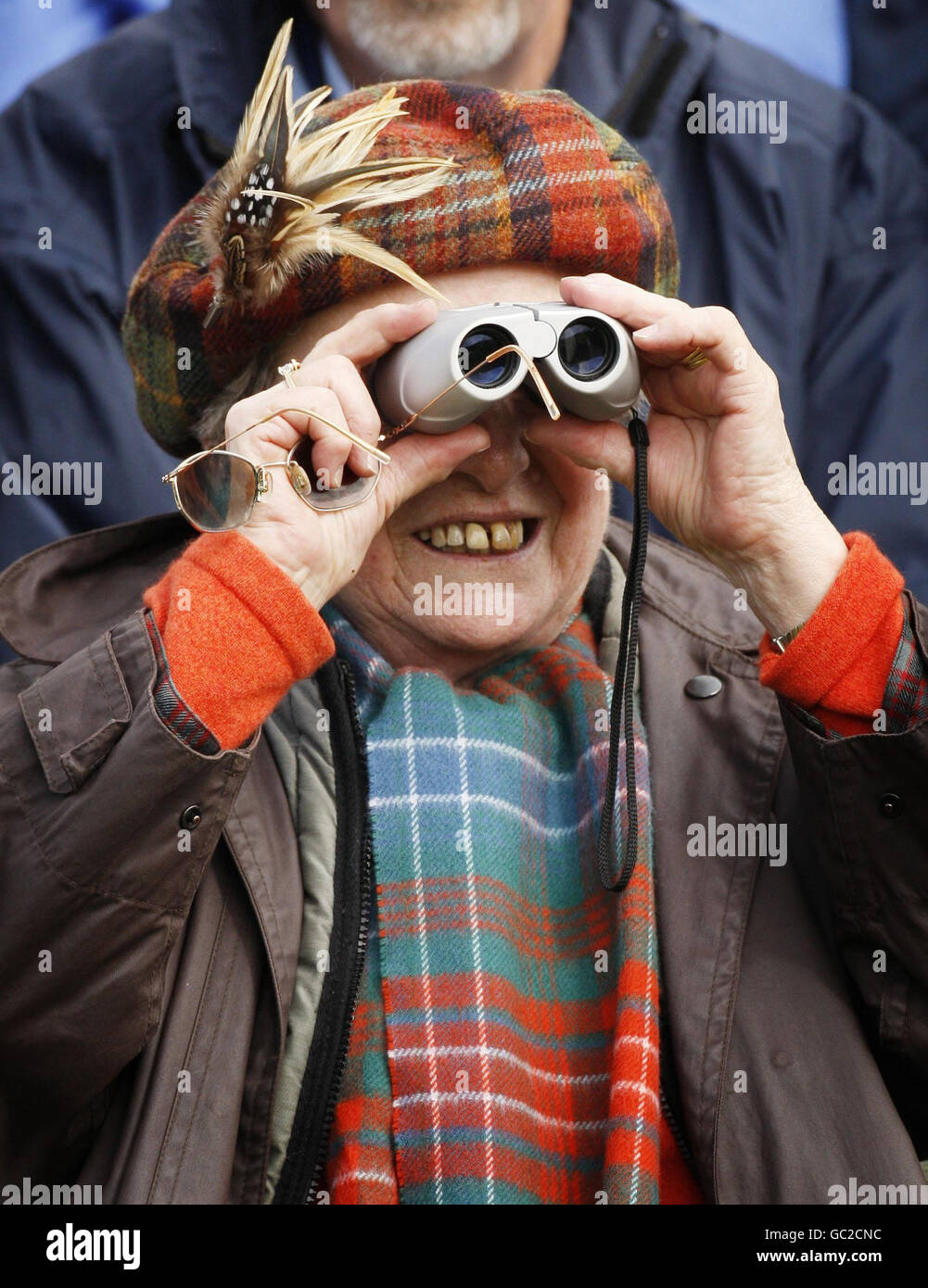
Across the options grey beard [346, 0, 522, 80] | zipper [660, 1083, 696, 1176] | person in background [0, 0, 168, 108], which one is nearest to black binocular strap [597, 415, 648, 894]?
zipper [660, 1083, 696, 1176]

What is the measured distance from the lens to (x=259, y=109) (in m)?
1.83

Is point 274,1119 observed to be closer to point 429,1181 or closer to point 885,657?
point 429,1181

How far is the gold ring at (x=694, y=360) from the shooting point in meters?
1.73

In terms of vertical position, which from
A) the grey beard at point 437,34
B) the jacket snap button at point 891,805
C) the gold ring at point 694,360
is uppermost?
the grey beard at point 437,34

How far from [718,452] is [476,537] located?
0.32 m

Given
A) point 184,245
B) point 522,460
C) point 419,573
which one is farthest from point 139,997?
point 184,245

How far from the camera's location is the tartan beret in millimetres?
1807

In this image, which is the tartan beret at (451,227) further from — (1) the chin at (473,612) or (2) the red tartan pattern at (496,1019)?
(2) the red tartan pattern at (496,1019)

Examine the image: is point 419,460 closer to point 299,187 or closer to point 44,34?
point 299,187

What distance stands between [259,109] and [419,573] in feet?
1.99

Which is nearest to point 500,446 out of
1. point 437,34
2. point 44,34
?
point 437,34

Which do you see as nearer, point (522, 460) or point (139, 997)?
point (139, 997)

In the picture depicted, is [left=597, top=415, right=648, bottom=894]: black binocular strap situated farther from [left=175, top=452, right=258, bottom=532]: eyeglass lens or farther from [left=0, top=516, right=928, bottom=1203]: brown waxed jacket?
[left=175, top=452, right=258, bottom=532]: eyeglass lens

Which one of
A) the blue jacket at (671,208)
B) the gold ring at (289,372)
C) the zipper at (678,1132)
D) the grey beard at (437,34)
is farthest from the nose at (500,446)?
the grey beard at (437,34)
